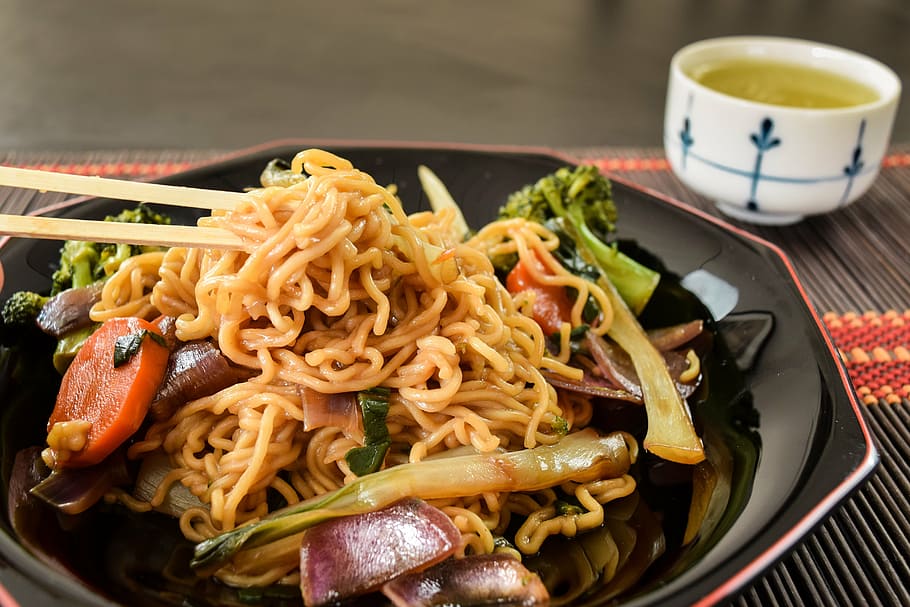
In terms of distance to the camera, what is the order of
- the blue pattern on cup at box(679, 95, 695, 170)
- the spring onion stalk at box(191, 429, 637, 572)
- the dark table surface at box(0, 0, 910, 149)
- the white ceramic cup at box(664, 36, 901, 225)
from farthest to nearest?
the dark table surface at box(0, 0, 910, 149)
the blue pattern on cup at box(679, 95, 695, 170)
the white ceramic cup at box(664, 36, 901, 225)
the spring onion stalk at box(191, 429, 637, 572)

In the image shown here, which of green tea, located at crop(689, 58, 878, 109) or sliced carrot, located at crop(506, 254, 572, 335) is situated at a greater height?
green tea, located at crop(689, 58, 878, 109)

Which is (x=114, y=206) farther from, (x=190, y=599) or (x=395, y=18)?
(x=395, y=18)

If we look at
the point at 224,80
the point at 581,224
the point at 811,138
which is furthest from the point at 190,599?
the point at 224,80

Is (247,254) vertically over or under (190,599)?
over

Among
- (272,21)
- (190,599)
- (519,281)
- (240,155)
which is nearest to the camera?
(190,599)

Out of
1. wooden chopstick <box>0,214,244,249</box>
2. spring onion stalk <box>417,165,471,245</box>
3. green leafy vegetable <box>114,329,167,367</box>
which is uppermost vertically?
wooden chopstick <box>0,214,244,249</box>

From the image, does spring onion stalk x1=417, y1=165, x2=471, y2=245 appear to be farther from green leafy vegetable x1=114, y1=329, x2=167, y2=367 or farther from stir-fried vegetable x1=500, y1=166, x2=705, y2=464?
green leafy vegetable x1=114, y1=329, x2=167, y2=367

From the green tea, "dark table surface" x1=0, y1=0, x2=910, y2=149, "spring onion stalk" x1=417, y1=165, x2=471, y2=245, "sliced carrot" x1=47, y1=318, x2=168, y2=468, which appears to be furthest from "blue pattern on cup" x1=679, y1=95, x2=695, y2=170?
"sliced carrot" x1=47, y1=318, x2=168, y2=468

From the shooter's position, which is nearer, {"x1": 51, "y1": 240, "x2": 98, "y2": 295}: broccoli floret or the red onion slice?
the red onion slice
